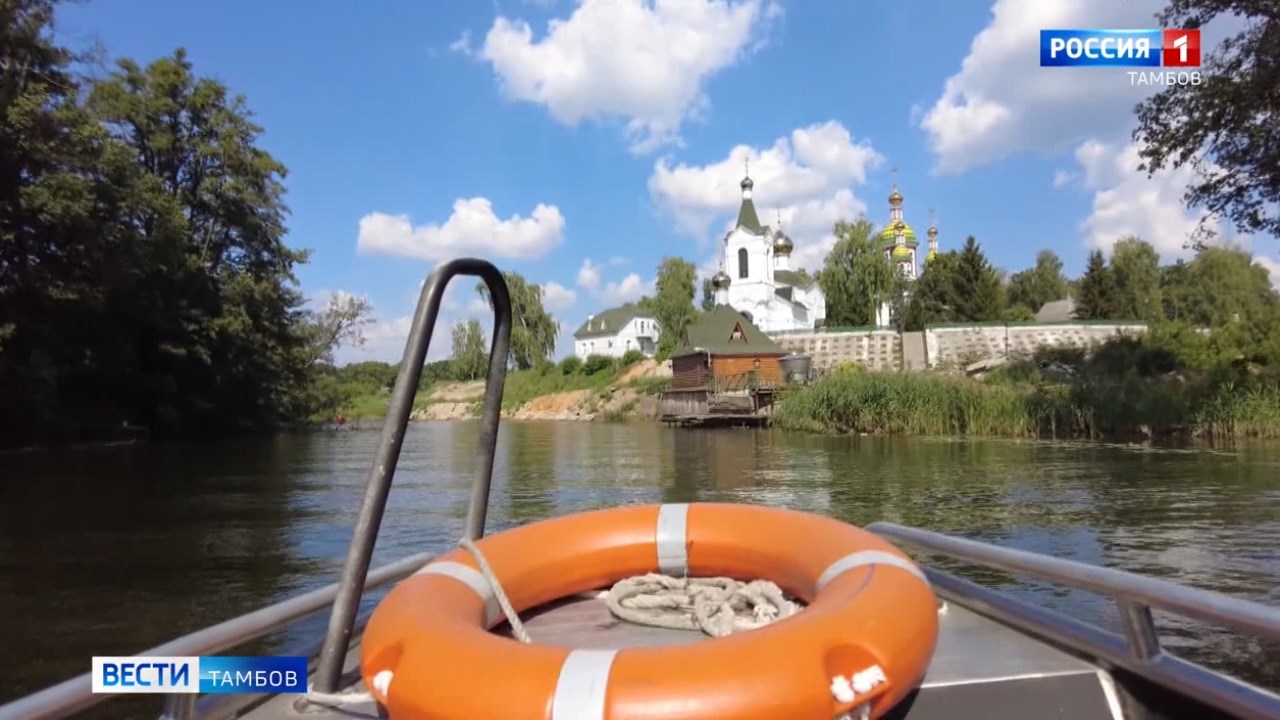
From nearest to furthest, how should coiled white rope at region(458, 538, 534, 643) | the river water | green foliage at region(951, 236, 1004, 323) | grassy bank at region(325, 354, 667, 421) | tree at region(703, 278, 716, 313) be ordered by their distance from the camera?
coiled white rope at region(458, 538, 534, 643) → the river water → green foliage at region(951, 236, 1004, 323) → grassy bank at region(325, 354, 667, 421) → tree at region(703, 278, 716, 313)

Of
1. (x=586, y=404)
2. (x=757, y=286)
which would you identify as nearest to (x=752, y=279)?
(x=757, y=286)

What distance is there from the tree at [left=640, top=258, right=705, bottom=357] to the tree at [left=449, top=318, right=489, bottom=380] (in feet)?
41.6

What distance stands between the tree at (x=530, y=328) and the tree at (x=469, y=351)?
2630mm

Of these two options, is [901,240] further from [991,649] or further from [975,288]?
[991,649]

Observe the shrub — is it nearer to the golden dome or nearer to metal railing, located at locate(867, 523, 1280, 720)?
the golden dome

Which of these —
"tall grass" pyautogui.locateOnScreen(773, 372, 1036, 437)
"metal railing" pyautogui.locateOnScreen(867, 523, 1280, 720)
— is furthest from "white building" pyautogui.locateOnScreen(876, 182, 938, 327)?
"metal railing" pyautogui.locateOnScreen(867, 523, 1280, 720)

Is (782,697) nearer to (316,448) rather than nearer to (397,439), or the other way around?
(397,439)

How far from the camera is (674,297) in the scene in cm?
5725

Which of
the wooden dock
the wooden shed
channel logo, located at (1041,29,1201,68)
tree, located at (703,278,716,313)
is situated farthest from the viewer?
tree, located at (703,278,716,313)

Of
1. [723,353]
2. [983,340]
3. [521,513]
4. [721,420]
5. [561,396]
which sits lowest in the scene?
[521,513]

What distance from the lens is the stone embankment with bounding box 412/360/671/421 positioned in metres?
43.9

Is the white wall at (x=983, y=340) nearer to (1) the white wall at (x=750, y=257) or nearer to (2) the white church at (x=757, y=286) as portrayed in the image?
(2) the white church at (x=757, y=286)

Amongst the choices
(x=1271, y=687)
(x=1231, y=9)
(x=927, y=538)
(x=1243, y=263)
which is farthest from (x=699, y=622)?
(x=1243, y=263)

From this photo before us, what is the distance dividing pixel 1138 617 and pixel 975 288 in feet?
141
